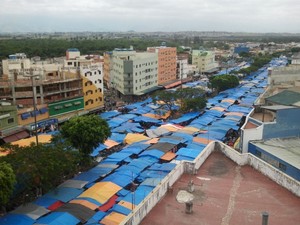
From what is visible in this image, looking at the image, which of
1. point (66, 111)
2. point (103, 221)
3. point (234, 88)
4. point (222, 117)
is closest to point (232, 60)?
point (234, 88)

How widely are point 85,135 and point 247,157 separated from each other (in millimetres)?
16251

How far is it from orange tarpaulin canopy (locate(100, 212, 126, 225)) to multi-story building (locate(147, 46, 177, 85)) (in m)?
54.4

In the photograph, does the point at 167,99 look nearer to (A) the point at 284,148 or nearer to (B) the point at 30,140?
(B) the point at 30,140

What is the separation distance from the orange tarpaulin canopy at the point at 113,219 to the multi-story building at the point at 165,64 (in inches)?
2141

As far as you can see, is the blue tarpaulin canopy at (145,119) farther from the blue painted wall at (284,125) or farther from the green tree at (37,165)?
the blue painted wall at (284,125)

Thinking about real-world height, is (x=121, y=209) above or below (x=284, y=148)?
below

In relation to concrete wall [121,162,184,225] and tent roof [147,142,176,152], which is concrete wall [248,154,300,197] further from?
tent roof [147,142,176,152]

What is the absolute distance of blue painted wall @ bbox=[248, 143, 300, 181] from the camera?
20.3 m

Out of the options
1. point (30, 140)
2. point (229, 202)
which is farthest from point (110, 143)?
point (229, 202)

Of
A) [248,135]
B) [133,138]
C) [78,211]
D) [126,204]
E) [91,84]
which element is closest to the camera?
[78,211]

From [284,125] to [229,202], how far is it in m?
16.0

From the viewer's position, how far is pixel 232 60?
126125 mm

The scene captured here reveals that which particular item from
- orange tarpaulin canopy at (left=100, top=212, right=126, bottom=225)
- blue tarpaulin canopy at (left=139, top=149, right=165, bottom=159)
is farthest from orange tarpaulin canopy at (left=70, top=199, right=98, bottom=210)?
blue tarpaulin canopy at (left=139, top=149, right=165, bottom=159)

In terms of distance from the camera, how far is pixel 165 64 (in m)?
75.6
